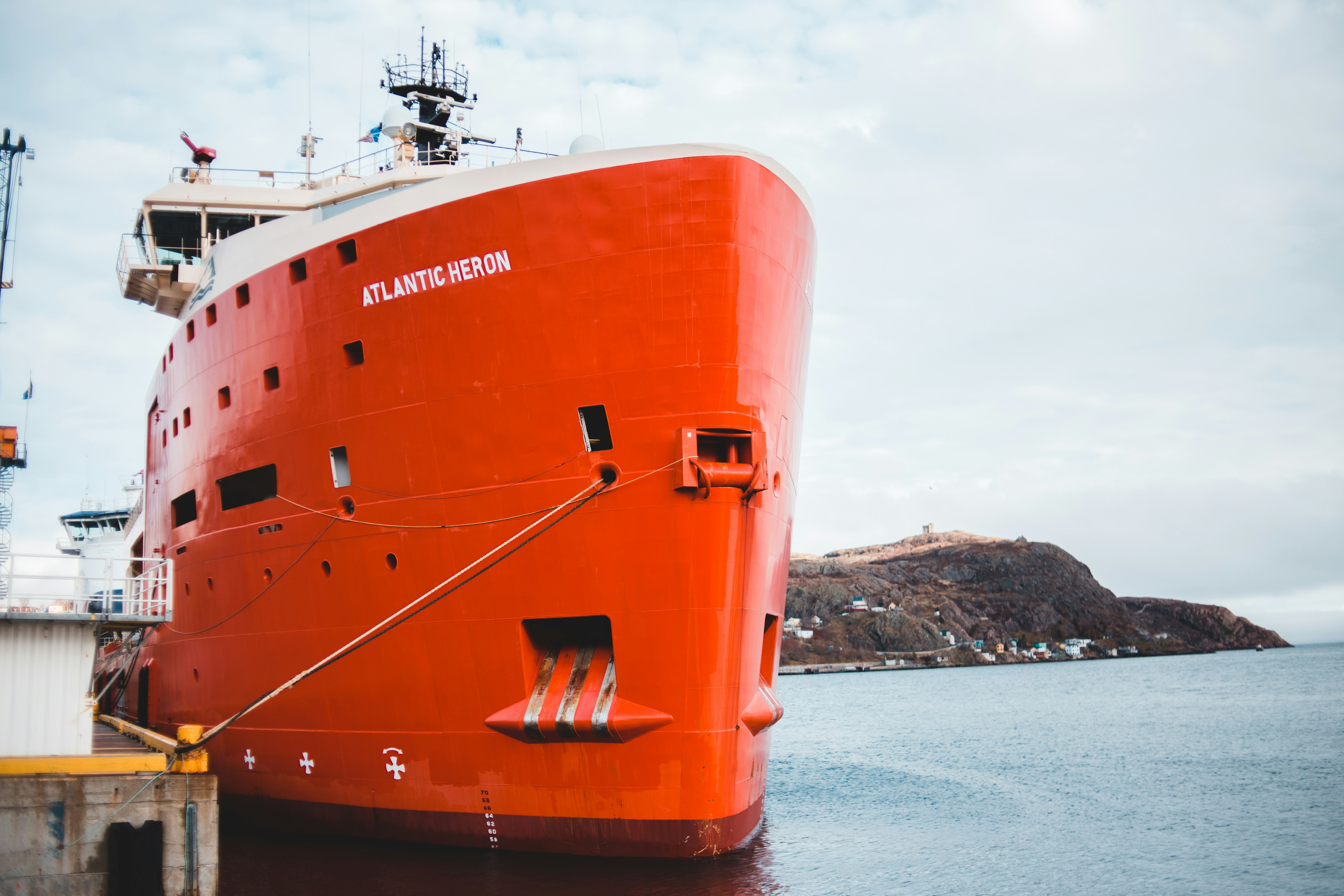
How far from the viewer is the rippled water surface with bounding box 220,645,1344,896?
35.5 ft

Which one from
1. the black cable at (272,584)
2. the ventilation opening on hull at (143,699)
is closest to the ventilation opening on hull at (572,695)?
the black cable at (272,584)

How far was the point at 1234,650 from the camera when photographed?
545 ft

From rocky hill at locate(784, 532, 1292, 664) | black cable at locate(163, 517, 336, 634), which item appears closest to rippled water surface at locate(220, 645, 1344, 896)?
black cable at locate(163, 517, 336, 634)

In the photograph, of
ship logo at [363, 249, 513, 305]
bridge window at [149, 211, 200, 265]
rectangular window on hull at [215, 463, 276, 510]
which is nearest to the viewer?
ship logo at [363, 249, 513, 305]

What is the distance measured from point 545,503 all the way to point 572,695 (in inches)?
85.5

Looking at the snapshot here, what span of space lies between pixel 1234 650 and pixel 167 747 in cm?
19159

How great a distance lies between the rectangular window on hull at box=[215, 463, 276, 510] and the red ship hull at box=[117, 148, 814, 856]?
2.64 feet

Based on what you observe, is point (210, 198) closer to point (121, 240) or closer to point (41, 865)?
point (121, 240)

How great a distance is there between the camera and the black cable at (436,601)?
9.47m

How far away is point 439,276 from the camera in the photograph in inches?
443

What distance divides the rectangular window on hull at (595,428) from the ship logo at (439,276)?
1.95 m

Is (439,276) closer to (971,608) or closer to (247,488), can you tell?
(247,488)

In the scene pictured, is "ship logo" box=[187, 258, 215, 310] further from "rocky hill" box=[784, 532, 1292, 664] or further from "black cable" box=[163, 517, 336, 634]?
"rocky hill" box=[784, 532, 1292, 664]

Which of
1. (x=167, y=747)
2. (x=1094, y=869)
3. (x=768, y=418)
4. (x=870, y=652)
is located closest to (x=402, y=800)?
(x=167, y=747)
